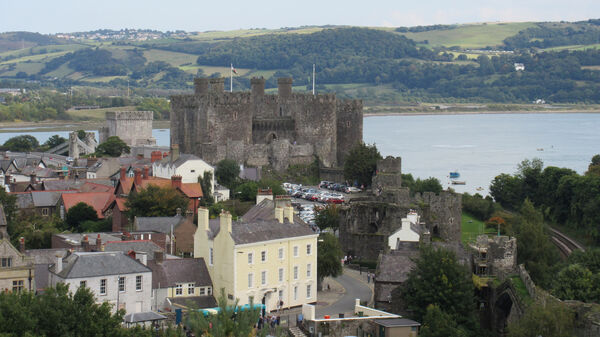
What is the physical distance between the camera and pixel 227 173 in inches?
2087

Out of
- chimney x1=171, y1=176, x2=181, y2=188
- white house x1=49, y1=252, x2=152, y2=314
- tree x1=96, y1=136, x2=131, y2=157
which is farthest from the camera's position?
tree x1=96, y1=136, x2=131, y2=157

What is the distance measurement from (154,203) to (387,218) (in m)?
9.28

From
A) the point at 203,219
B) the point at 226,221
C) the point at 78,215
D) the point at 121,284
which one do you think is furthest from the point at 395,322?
the point at 78,215

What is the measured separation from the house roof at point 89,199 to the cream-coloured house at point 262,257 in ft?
39.4

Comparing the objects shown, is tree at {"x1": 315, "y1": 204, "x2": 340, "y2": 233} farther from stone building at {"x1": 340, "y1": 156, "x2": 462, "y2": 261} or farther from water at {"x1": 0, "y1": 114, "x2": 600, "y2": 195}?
water at {"x1": 0, "y1": 114, "x2": 600, "y2": 195}

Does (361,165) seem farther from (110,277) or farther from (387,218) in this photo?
(110,277)

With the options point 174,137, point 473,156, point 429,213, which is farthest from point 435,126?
point 429,213

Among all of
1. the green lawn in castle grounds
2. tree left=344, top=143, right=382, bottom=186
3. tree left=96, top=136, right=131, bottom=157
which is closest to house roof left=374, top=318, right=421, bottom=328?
the green lawn in castle grounds

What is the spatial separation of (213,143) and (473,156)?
61.8 m

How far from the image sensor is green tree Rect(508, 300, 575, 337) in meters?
27.2

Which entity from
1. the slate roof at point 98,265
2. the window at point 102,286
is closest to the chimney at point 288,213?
the slate roof at point 98,265

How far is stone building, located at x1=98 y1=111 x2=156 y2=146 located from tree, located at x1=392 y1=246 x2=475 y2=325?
4722 centimetres

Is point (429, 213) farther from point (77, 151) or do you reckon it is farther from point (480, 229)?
point (77, 151)

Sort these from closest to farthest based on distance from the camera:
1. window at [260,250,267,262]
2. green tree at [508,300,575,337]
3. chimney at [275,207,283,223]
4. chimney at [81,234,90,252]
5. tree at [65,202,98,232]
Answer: green tree at [508,300,575,337], window at [260,250,267,262], chimney at [81,234,90,252], chimney at [275,207,283,223], tree at [65,202,98,232]
